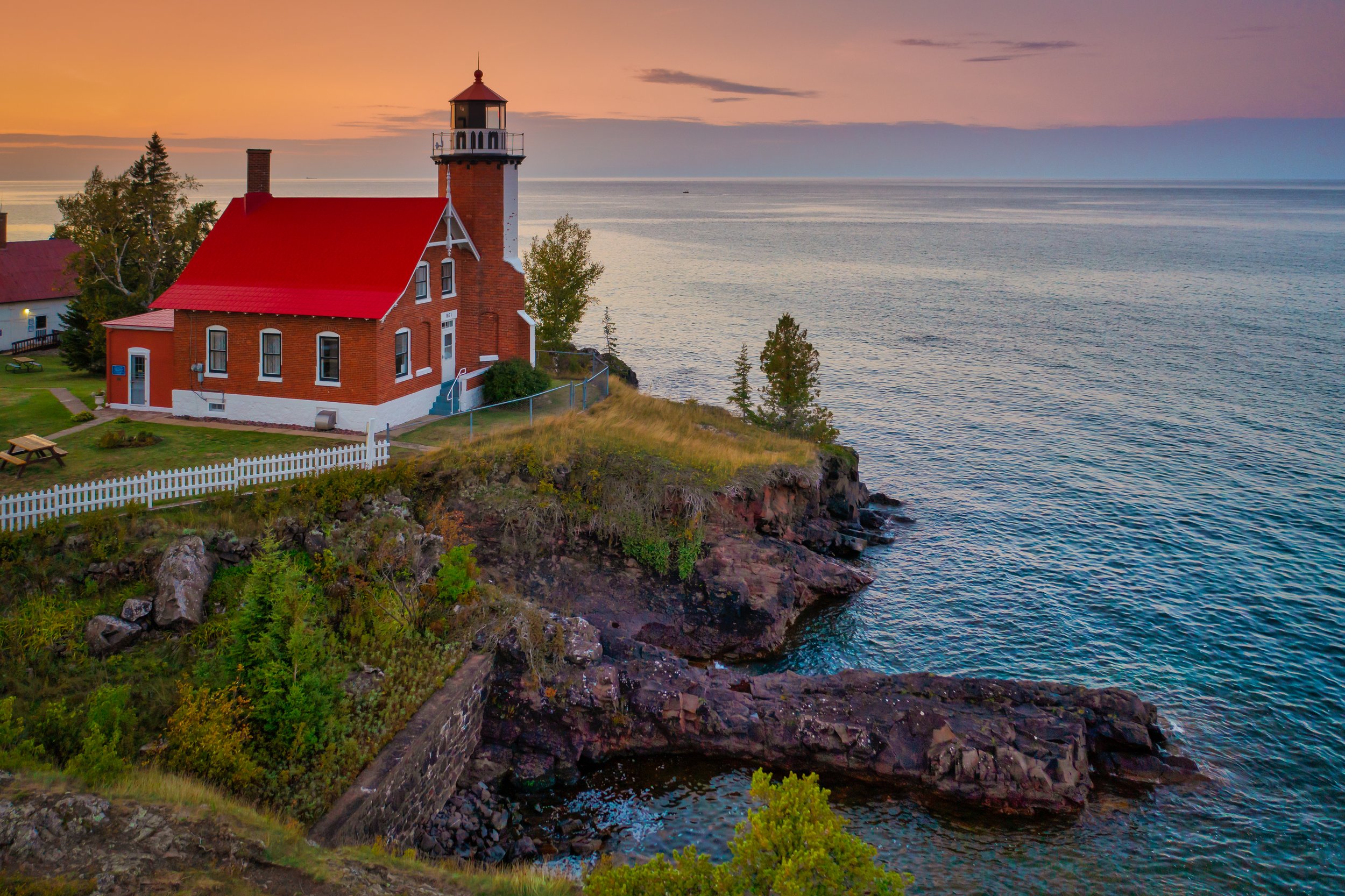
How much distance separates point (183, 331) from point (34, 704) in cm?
1728

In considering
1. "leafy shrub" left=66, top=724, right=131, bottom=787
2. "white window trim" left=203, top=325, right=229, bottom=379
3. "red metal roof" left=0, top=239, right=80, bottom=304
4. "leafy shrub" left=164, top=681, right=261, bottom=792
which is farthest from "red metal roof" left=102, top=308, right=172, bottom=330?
"leafy shrub" left=66, top=724, right=131, bottom=787

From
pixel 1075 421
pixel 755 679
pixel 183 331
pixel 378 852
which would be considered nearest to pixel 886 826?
pixel 755 679

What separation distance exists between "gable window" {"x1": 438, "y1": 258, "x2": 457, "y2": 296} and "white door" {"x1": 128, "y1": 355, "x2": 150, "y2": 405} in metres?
10.3

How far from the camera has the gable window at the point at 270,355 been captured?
30609mm

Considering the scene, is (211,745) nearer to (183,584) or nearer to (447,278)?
(183,584)

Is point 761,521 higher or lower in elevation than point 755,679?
higher

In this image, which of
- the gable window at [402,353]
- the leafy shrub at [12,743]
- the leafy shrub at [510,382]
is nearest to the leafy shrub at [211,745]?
the leafy shrub at [12,743]

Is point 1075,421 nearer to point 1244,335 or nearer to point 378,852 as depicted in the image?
point 1244,335

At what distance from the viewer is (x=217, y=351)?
3114 centimetres

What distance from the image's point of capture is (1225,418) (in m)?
53.1

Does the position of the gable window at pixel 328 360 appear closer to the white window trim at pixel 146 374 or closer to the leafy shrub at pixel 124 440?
the leafy shrub at pixel 124 440

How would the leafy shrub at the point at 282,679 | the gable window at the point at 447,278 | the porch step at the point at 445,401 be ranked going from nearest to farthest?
1. the leafy shrub at the point at 282,679
2. the porch step at the point at 445,401
3. the gable window at the point at 447,278

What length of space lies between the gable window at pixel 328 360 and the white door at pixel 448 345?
4.40m

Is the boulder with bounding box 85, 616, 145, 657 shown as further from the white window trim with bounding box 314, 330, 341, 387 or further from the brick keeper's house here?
the white window trim with bounding box 314, 330, 341, 387
